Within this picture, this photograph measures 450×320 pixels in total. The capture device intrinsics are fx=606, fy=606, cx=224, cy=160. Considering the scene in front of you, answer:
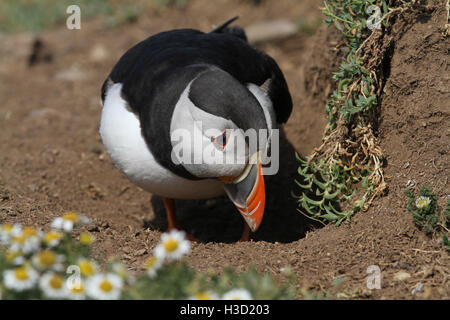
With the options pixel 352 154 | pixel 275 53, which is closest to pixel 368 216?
pixel 352 154

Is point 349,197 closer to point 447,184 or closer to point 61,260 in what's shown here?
point 447,184

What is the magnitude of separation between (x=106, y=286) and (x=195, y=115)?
136 centimetres

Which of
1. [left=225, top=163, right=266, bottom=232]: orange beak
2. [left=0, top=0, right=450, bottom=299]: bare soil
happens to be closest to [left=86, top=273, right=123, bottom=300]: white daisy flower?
[left=0, top=0, right=450, bottom=299]: bare soil

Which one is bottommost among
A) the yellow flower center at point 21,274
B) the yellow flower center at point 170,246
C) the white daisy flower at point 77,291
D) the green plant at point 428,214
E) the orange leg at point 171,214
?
the orange leg at point 171,214

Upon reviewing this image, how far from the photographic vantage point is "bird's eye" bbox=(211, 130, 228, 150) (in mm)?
3486

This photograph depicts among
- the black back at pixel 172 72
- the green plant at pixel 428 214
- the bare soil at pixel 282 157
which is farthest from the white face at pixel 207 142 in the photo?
the green plant at pixel 428 214

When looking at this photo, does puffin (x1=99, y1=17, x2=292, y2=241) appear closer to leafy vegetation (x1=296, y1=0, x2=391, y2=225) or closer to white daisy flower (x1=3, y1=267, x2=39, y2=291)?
leafy vegetation (x1=296, y1=0, x2=391, y2=225)

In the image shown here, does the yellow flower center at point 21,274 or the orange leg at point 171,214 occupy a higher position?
the yellow flower center at point 21,274

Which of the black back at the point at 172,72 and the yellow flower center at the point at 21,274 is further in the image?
the black back at the point at 172,72

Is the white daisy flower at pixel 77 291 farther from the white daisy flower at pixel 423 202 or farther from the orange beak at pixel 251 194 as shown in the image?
the white daisy flower at pixel 423 202

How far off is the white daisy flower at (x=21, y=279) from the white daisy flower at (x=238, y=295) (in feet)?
2.75

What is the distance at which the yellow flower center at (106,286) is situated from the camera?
2541 mm

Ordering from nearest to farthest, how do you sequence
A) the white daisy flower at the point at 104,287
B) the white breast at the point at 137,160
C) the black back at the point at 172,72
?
the white daisy flower at the point at 104,287 → the black back at the point at 172,72 → the white breast at the point at 137,160
